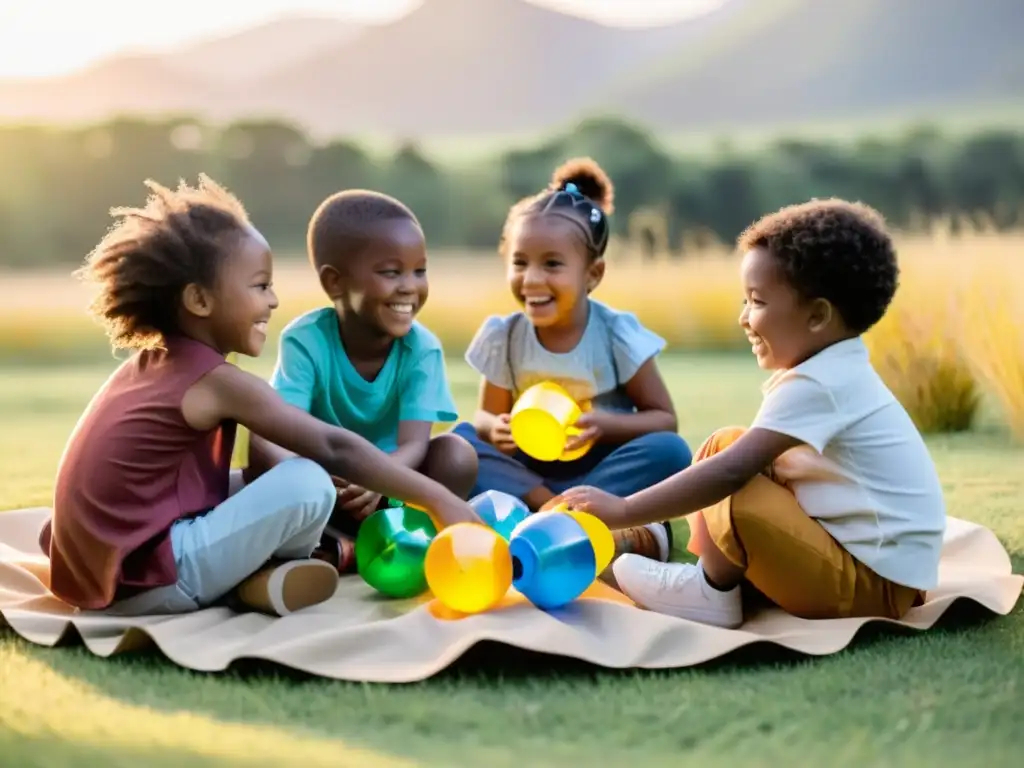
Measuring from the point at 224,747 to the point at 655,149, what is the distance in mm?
11963

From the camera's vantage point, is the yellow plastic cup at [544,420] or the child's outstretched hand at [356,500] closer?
the child's outstretched hand at [356,500]

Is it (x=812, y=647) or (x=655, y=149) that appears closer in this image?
(x=812, y=647)

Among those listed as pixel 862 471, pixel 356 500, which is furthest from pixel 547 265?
pixel 862 471

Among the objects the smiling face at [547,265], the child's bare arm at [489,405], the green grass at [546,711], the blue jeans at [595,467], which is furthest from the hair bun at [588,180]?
the green grass at [546,711]

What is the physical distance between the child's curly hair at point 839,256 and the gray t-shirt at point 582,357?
3.20 feet

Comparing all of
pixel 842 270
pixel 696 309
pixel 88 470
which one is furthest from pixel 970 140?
pixel 88 470

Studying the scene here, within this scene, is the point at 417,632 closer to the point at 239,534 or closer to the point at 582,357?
the point at 239,534

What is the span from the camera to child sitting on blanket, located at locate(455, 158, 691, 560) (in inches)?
134

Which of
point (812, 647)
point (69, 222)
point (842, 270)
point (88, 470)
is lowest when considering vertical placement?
point (812, 647)

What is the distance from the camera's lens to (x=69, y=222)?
11.0 m

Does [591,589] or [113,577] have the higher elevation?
[113,577]

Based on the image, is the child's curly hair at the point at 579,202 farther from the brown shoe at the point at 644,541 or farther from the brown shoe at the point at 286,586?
the brown shoe at the point at 286,586

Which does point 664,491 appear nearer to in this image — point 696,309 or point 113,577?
point 113,577

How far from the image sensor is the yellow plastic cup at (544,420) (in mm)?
3238
